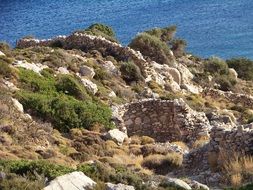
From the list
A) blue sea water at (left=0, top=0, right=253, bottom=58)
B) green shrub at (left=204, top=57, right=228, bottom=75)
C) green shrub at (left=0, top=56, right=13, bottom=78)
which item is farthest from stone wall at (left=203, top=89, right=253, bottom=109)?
blue sea water at (left=0, top=0, right=253, bottom=58)

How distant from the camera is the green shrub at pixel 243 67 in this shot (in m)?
55.2

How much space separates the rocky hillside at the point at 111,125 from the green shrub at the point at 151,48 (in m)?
0.29

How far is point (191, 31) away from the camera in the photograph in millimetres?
95875

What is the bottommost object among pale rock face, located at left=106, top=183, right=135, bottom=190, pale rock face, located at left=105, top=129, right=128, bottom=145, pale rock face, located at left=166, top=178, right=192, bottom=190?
pale rock face, located at left=105, top=129, right=128, bottom=145

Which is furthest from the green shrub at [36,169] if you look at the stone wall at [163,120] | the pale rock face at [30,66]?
the pale rock face at [30,66]

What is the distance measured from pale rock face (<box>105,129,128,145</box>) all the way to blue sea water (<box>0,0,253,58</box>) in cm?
5814

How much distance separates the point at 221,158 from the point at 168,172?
201 cm

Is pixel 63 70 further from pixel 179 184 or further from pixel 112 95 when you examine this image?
pixel 179 184

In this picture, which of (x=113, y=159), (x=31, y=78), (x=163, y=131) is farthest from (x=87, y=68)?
(x=113, y=159)

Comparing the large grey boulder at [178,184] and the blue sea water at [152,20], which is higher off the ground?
the large grey boulder at [178,184]

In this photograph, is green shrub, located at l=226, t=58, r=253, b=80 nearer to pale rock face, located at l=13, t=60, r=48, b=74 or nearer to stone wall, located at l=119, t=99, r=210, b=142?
pale rock face, located at l=13, t=60, r=48, b=74

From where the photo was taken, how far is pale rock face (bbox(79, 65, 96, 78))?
32.5m

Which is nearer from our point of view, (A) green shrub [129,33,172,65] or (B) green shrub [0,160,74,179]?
(B) green shrub [0,160,74,179]

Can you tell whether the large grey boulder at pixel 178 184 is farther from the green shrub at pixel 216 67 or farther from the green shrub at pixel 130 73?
the green shrub at pixel 216 67
